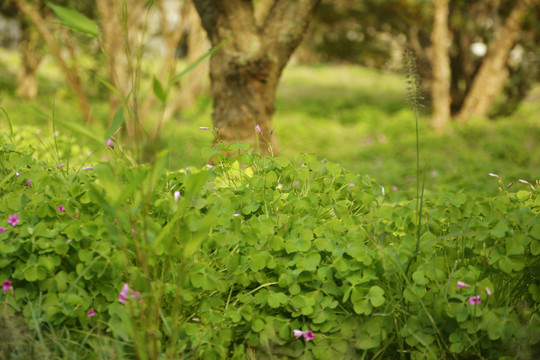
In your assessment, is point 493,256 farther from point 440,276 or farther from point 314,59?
point 314,59

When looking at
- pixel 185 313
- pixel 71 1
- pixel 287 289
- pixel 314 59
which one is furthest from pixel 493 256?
pixel 314 59

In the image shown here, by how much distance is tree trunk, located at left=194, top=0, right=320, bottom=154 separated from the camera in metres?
4.18

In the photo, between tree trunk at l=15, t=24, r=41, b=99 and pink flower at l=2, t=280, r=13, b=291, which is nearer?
pink flower at l=2, t=280, r=13, b=291

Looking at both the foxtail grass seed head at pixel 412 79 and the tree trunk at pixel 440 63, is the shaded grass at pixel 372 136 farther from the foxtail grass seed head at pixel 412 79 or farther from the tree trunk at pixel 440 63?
the foxtail grass seed head at pixel 412 79

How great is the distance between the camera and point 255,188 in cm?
229

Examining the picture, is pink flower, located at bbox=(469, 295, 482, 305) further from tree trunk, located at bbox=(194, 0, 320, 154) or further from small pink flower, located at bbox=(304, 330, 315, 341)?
tree trunk, located at bbox=(194, 0, 320, 154)

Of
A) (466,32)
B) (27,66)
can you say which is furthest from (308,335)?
(27,66)

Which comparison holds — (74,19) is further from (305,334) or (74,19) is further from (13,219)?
(305,334)

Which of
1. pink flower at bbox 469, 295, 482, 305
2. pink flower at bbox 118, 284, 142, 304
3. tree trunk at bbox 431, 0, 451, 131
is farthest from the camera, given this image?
tree trunk at bbox 431, 0, 451, 131

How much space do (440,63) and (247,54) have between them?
656 cm

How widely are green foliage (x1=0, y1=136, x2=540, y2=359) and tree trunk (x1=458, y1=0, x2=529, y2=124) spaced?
28.2ft

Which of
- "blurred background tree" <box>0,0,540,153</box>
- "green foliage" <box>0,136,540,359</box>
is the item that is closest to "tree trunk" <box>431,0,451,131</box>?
"blurred background tree" <box>0,0,540,153</box>

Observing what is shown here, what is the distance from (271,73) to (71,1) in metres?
9.85

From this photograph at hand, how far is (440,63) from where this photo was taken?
960 cm
